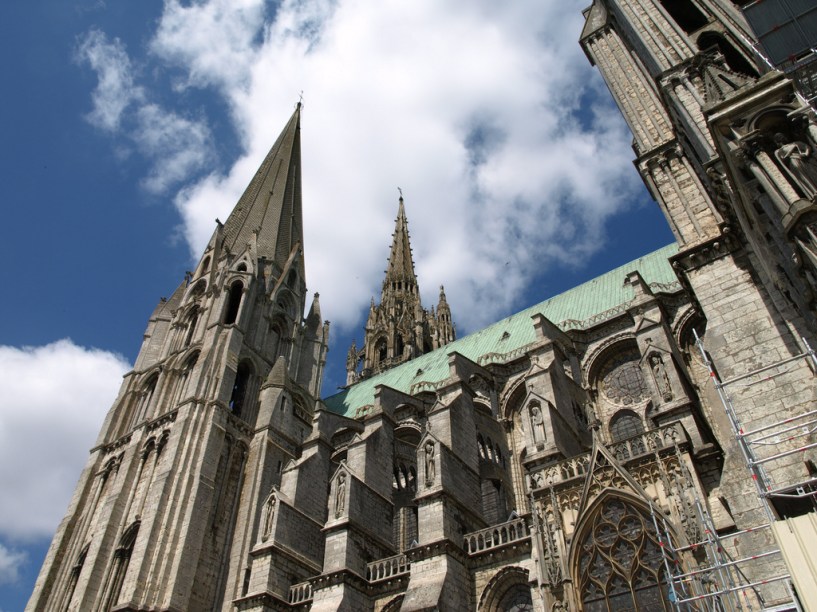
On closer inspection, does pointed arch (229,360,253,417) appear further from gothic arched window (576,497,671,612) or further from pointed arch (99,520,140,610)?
gothic arched window (576,497,671,612)

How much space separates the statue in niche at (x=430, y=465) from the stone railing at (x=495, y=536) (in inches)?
59.6

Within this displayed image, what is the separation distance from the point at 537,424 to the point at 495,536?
271 cm

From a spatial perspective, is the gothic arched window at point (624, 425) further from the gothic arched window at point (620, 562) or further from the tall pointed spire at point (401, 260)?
the tall pointed spire at point (401, 260)

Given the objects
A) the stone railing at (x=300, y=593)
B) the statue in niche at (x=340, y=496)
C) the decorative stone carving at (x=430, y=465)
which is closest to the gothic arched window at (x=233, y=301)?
the statue in niche at (x=340, y=496)

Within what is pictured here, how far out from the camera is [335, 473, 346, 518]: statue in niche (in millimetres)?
17322

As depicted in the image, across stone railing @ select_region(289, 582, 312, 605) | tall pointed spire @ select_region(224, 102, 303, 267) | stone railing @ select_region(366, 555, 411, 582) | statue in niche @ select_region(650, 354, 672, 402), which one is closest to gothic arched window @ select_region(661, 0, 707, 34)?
statue in niche @ select_region(650, 354, 672, 402)

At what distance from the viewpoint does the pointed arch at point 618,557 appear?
11492mm

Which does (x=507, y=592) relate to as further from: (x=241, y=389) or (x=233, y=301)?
(x=233, y=301)

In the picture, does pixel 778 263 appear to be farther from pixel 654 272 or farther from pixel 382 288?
pixel 382 288

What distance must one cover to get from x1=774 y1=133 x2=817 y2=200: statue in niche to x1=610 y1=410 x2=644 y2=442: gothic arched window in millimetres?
11302

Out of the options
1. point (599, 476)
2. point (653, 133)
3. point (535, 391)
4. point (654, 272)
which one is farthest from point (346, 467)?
point (654, 272)

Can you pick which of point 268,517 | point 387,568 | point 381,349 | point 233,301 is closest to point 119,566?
point 268,517

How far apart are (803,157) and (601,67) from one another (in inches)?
447

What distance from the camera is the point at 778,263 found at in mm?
10141
